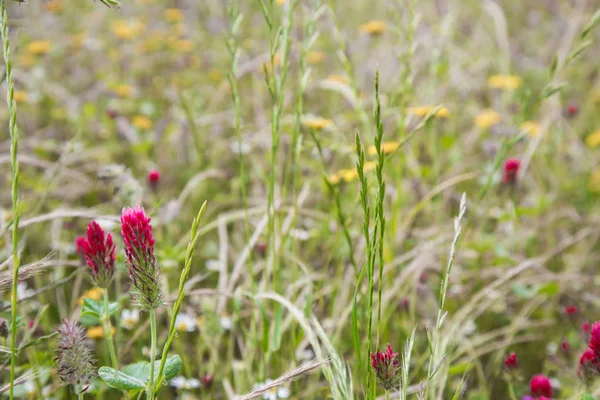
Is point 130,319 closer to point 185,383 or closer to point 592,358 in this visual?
point 185,383

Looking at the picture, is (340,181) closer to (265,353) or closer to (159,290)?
(265,353)

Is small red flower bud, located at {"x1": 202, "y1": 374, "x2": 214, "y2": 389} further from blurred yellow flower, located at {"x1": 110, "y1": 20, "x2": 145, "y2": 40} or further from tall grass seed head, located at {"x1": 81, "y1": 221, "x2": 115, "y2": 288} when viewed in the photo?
blurred yellow flower, located at {"x1": 110, "y1": 20, "x2": 145, "y2": 40}

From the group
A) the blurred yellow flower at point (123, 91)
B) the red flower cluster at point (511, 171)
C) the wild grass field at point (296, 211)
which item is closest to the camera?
the wild grass field at point (296, 211)

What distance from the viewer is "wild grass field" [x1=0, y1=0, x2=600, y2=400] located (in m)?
1.08

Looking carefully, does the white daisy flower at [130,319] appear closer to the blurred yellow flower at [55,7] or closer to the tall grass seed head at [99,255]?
the tall grass seed head at [99,255]

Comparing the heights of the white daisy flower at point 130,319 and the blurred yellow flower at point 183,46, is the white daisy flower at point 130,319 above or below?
below

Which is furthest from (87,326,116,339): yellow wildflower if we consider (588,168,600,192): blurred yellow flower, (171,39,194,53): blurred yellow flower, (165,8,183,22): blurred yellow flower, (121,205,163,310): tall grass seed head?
(165,8,183,22): blurred yellow flower

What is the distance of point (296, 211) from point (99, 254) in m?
0.64

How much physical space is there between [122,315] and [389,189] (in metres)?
1.27

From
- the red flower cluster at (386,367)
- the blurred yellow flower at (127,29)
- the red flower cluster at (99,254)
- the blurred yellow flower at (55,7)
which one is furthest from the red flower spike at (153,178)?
the blurred yellow flower at (55,7)

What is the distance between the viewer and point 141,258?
856mm

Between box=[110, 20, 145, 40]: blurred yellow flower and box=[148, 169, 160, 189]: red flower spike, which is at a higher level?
box=[110, 20, 145, 40]: blurred yellow flower

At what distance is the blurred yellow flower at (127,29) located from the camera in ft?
13.6

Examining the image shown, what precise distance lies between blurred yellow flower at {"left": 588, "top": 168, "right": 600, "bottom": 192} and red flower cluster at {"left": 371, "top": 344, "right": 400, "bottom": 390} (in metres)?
2.20
